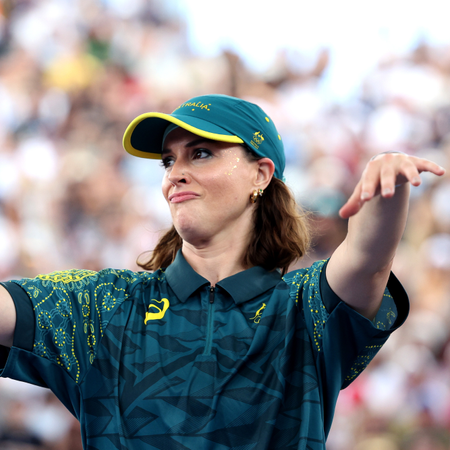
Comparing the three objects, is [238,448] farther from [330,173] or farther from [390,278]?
[330,173]

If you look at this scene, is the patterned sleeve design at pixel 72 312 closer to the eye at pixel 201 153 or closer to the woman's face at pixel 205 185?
the woman's face at pixel 205 185

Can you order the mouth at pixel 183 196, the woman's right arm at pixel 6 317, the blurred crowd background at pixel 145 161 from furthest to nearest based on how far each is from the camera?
the blurred crowd background at pixel 145 161 < the mouth at pixel 183 196 < the woman's right arm at pixel 6 317

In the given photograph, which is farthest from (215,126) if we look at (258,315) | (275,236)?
(258,315)

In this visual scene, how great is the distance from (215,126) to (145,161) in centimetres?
195

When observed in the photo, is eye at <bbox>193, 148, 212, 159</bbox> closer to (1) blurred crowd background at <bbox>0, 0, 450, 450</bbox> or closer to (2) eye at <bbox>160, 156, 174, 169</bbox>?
(2) eye at <bbox>160, 156, 174, 169</bbox>

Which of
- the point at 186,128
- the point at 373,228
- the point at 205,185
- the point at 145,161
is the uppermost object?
the point at 145,161

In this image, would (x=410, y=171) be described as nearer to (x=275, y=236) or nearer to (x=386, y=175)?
(x=386, y=175)

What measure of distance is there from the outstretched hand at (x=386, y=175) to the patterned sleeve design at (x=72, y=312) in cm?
57

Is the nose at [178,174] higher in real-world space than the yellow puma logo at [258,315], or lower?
higher

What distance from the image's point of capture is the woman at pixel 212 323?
3.18 ft

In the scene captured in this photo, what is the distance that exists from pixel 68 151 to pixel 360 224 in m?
2.50

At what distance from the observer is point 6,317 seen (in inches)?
37.2

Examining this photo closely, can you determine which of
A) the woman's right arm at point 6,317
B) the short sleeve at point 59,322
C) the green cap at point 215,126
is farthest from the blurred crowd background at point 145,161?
the woman's right arm at point 6,317

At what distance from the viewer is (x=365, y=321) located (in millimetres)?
974
